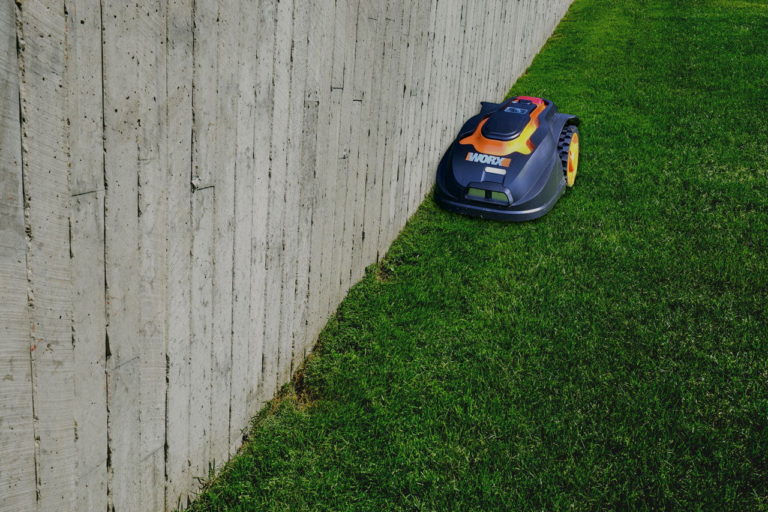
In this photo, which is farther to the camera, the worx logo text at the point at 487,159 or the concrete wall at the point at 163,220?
the worx logo text at the point at 487,159

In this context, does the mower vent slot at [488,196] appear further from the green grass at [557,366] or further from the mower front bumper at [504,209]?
the green grass at [557,366]

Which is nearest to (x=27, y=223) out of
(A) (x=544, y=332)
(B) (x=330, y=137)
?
(B) (x=330, y=137)

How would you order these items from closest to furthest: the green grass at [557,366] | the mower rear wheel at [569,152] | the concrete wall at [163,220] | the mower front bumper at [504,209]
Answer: the concrete wall at [163,220]
the green grass at [557,366]
the mower front bumper at [504,209]
the mower rear wheel at [569,152]

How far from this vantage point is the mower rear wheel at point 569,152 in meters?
6.20

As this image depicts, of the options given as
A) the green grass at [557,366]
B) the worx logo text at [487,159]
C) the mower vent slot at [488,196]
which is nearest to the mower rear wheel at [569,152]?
the green grass at [557,366]

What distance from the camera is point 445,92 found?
19.4 ft

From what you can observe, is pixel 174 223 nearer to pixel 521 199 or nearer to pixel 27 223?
pixel 27 223

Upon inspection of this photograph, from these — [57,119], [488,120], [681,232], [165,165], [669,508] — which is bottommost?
[669,508]

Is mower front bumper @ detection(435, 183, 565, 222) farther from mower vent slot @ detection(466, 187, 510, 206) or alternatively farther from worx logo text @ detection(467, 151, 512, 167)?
worx logo text @ detection(467, 151, 512, 167)

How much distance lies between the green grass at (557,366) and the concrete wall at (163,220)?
35 centimetres

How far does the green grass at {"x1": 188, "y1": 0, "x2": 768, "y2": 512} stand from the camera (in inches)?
129

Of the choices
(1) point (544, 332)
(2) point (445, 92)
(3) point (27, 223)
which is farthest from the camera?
(2) point (445, 92)

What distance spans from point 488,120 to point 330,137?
2453 millimetres

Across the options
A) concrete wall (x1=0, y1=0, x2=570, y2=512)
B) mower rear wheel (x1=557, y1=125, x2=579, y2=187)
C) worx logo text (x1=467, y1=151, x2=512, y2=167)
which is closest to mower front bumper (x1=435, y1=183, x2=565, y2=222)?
worx logo text (x1=467, y1=151, x2=512, y2=167)
